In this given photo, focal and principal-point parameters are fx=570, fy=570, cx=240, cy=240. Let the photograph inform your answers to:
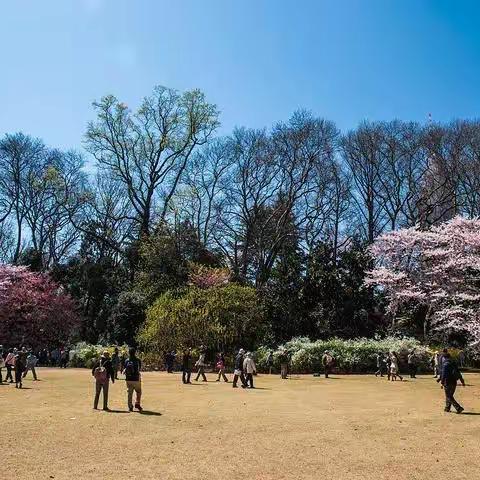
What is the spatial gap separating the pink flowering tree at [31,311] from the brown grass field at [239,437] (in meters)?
21.7

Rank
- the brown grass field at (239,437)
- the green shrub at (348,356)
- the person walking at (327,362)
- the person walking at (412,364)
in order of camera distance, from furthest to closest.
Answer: the green shrub at (348,356) < the person walking at (412,364) < the person walking at (327,362) < the brown grass field at (239,437)

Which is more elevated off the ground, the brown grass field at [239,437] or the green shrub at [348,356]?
the green shrub at [348,356]

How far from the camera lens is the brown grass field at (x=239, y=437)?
25.7 ft

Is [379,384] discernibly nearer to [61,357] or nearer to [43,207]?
[61,357]

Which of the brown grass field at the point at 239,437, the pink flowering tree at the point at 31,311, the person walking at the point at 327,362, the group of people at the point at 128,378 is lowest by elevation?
the brown grass field at the point at 239,437

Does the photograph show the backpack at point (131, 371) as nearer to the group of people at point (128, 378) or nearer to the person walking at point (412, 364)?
the group of people at point (128, 378)

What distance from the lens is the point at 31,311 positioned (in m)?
38.4

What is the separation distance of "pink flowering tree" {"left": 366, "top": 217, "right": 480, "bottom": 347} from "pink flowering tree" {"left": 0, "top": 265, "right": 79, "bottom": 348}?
21.0 m

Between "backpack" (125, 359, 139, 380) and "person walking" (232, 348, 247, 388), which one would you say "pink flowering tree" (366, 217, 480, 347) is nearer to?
"person walking" (232, 348, 247, 388)

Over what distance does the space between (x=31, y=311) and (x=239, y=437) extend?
31.5 meters

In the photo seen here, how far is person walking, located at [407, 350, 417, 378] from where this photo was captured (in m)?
26.9

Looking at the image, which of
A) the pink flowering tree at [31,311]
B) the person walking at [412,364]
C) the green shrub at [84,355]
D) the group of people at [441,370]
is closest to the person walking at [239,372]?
the group of people at [441,370]

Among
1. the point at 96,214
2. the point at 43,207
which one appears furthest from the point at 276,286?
the point at 43,207

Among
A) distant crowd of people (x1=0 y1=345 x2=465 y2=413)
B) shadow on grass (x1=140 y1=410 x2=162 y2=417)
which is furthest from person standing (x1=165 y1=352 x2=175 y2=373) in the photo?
shadow on grass (x1=140 y1=410 x2=162 y2=417)
